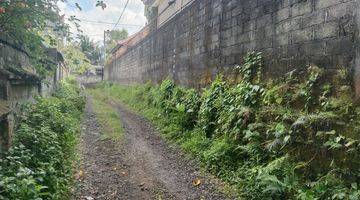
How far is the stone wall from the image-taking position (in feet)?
15.2

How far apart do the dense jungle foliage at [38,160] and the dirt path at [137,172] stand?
0.35 metres

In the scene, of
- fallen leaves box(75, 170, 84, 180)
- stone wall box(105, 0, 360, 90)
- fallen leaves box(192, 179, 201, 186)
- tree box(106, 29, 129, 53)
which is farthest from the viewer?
tree box(106, 29, 129, 53)

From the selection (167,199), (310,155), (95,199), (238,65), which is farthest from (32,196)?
(238,65)

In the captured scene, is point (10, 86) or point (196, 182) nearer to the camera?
point (196, 182)

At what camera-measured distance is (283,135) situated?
4809 mm

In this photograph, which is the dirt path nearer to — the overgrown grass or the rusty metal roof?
the overgrown grass

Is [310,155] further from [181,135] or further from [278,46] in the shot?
[181,135]

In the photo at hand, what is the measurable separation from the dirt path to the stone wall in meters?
2.23

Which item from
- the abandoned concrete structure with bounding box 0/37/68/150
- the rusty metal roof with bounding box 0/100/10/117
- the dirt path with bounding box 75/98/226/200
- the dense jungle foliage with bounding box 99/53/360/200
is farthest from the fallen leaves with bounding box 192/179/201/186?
the rusty metal roof with bounding box 0/100/10/117

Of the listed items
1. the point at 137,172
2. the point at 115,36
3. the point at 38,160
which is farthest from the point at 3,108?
the point at 115,36

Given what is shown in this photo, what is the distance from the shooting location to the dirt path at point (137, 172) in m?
5.18

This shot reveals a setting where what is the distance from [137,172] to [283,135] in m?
2.62

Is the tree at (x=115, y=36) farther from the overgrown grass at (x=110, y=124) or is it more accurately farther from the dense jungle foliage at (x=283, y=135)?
the dense jungle foliage at (x=283, y=135)

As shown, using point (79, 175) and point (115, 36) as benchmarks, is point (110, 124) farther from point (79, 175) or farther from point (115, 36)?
point (115, 36)
